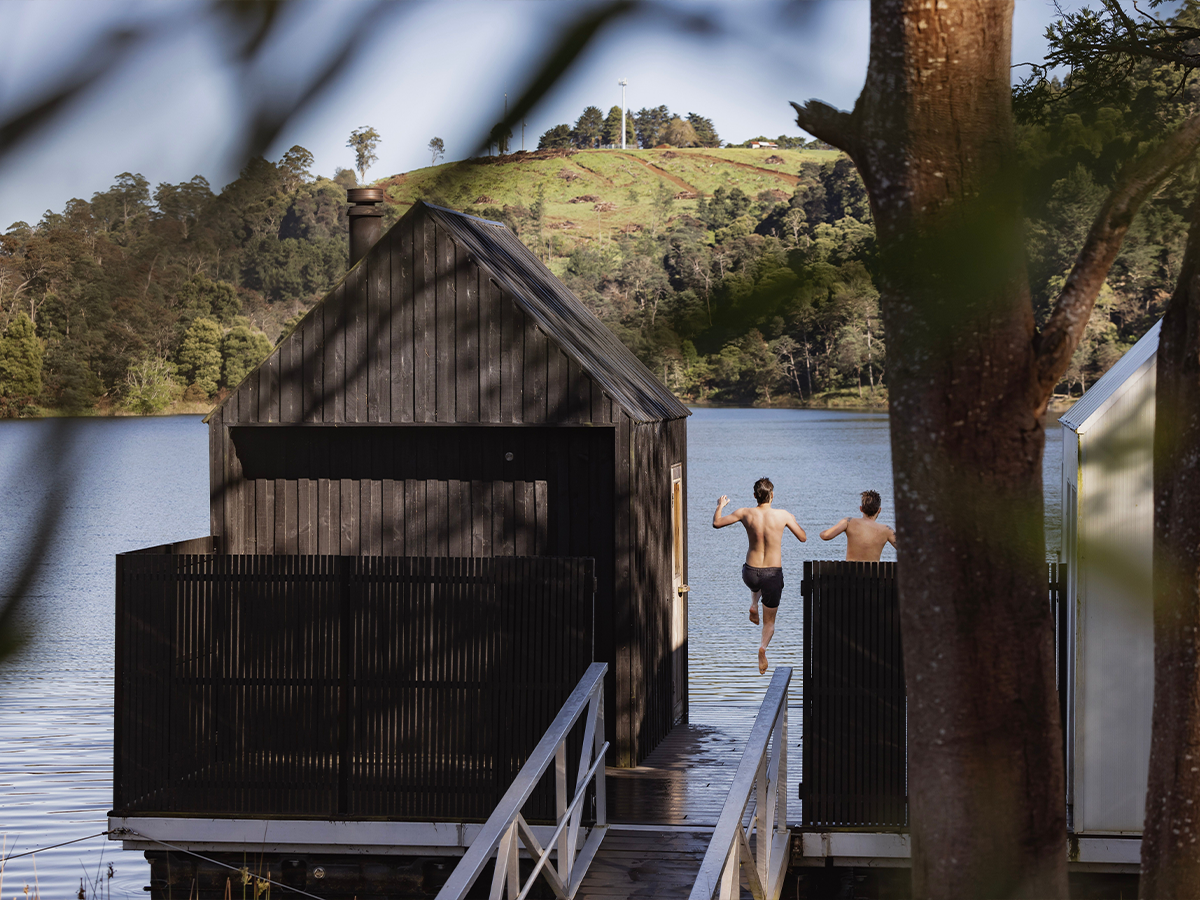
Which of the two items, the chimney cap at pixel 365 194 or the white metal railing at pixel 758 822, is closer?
the chimney cap at pixel 365 194

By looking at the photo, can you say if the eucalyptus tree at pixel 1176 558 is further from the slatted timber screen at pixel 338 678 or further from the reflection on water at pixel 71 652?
the slatted timber screen at pixel 338 678

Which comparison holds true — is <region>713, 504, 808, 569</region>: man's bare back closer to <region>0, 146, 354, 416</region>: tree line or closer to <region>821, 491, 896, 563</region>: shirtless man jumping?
<region>821, 491, 896, 563</region>: shirtless man jumping

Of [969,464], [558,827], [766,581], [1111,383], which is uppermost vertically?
[1111,383]

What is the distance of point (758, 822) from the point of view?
23.6ft

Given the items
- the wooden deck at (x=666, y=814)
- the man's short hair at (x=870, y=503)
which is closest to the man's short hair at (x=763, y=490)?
the man's short hair at (x=870, y=503)

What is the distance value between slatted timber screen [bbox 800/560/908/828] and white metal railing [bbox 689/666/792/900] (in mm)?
538

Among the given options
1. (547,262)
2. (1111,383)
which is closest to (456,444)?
(1111,383)

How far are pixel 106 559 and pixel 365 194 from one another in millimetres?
38093

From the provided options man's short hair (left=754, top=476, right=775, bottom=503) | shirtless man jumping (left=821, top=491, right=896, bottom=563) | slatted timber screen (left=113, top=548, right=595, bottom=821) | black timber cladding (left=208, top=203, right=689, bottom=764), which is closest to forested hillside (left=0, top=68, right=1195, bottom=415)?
slatted timber screen (left=113, top=548, right=595, bottom=821)

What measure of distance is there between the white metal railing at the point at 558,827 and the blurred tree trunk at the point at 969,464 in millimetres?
3526

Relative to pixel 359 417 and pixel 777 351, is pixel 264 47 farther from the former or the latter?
pixel 359 417

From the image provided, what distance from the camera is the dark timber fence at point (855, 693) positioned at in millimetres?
8898

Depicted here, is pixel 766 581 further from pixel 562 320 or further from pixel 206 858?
pixel 206 858

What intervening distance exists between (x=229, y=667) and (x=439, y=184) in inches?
374
